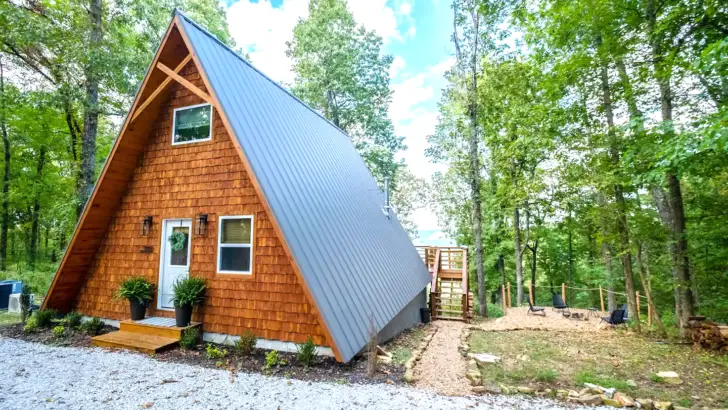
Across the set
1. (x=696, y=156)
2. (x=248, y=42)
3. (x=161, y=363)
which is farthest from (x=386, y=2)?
(x=161, y=363)

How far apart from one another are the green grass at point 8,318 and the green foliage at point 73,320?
1.59m

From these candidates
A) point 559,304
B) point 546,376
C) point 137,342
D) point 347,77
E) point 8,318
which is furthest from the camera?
point 347,77

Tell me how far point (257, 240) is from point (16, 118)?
1527 cm

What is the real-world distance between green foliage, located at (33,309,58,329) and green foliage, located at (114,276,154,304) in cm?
156

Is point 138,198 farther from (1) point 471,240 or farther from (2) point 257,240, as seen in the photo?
(1) point 471,240

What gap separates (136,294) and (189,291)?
1.35 meters

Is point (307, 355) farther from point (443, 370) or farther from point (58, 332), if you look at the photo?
point (58, 332)

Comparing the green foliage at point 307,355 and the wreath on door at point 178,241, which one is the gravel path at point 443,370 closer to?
the green foliage at point 307,355

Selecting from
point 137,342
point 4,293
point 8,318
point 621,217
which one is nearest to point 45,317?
point 8,318

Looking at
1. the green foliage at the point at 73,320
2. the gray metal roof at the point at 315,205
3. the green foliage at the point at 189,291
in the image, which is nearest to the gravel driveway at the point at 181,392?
the gray metal roof at the point at 315,205

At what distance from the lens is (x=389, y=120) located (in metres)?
18.2

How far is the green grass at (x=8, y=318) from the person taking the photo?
701cm

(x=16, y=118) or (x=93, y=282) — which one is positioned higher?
(x=16, y=118)

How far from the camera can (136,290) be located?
600 centimetres
